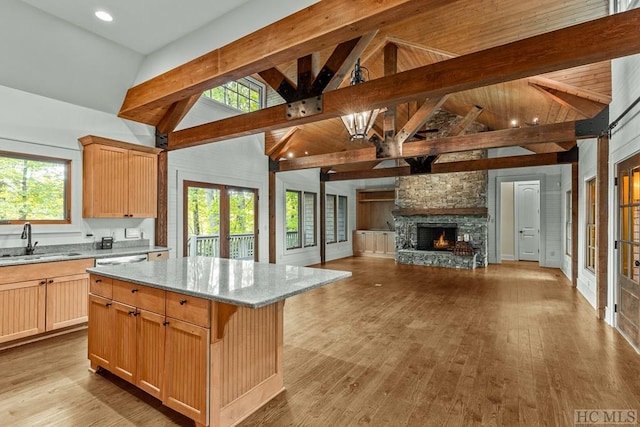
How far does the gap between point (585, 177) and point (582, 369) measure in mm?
4127

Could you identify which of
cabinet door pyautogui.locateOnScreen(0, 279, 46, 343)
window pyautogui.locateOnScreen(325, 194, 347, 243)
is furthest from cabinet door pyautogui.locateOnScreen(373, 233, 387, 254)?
cabinet door pyautogui.locateOnScreen(0, 279, 46, 343)

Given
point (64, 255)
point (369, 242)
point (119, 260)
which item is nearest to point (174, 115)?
point (119, 260)

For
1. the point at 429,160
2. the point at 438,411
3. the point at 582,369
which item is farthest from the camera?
the point at 429,160

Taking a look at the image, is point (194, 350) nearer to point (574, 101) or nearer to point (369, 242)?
point (574, 101)

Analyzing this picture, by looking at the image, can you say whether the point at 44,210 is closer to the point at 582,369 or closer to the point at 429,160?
the point at 582,369

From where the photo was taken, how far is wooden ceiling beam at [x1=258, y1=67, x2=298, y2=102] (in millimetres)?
3607

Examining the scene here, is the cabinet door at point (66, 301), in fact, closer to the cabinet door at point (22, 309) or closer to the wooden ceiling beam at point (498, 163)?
the cabinet door at point (22, 309)

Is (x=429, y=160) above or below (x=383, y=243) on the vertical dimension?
above

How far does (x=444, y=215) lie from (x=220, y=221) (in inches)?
236

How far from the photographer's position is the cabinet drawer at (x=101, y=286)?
254cm

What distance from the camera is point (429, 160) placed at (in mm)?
7383

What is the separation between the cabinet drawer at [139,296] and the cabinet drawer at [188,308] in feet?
0.34

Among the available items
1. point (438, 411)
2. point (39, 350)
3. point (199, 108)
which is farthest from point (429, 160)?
point (39, 350)

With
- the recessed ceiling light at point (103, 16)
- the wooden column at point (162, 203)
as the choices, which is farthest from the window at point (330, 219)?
the recessed ceiling light at point (103, 16)
